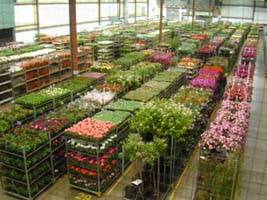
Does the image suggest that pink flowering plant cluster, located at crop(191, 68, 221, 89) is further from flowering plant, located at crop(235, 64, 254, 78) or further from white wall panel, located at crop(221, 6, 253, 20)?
white wall panel, located at crop(221, 6, 253, 20)

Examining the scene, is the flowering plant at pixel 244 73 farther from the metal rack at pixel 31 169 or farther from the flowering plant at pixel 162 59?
the metal rack at pixel 31 169

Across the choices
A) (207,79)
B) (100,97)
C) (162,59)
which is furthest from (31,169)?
(162,59)

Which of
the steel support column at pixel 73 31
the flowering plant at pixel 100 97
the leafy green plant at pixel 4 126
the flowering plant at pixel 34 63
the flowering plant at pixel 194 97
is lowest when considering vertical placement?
the leafy green plant at pixel 4 126

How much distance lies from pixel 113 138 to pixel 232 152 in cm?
286

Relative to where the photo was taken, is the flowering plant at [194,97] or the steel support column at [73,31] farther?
the steel support column at [73,31]

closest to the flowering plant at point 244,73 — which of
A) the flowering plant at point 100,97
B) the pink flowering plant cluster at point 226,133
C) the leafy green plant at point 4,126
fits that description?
the pink flowering plant cluster at point 226,133

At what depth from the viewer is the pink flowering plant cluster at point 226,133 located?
22.2 feet

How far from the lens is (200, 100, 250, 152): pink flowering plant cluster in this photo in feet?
22.2

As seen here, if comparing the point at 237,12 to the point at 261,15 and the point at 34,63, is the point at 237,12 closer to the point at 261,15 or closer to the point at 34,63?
the point at 261,15

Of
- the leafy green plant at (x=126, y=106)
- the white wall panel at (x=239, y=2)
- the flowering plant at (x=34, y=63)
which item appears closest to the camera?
the leafy green plant at (x=126, y=106)

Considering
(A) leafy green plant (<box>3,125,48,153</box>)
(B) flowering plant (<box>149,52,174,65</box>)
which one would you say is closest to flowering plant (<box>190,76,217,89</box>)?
(B) flowering plant (<box>149,52,174,65</box>)

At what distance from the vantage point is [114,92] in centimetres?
1123

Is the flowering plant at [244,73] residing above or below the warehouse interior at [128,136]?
above

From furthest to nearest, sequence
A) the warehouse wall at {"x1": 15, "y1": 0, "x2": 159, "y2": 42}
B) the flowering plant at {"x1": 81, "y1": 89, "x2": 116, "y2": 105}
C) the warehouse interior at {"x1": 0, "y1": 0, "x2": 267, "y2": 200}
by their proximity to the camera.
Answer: the warehouse wall at {"x1": 15, "y1": 0, "x2": 159, "y2": 42}
the flowering plant at {"x1": 81, "y1": 89, "x2": 116, "y2": 105}
the warehouse interior at {"x1": 0, "y1": 0, "x2": 267, "y2": 200}
